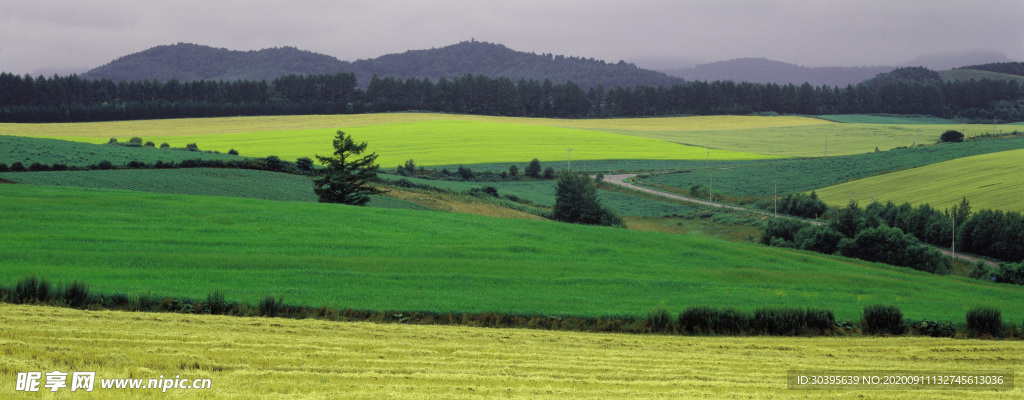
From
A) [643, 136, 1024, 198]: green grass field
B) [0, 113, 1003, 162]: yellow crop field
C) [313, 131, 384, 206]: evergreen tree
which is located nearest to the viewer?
[313, 131, 384, 206]: evergreen tree

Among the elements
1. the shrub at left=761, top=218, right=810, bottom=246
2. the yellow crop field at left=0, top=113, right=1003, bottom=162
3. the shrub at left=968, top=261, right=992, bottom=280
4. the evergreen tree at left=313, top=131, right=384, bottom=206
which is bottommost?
the shrub at left=968, top=261, right=992, bottom=280

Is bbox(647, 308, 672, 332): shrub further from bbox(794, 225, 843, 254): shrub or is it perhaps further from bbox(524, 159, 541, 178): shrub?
bbox(524, 159, 541, 178): shrub

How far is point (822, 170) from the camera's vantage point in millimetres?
82875

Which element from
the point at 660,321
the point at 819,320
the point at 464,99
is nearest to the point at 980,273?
the point at 819,320

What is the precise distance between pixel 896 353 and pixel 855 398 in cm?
663

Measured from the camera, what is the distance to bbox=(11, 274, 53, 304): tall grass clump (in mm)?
16906

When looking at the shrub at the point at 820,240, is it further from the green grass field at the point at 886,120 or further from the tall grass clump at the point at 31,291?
the green grass field at the point at 886,120

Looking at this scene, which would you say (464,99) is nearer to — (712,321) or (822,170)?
(822,170)

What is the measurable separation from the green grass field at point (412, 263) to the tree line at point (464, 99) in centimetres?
9083

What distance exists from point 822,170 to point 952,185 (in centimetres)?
1900

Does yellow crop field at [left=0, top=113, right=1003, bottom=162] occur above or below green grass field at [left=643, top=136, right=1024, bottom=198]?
above

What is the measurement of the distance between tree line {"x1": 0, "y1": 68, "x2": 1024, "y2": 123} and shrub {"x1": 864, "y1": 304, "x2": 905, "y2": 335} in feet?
390

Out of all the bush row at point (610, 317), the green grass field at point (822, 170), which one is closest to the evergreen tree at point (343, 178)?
the bush row at point (610, 317)

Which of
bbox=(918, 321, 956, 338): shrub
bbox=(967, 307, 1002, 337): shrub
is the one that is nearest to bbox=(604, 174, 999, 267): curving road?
bbox=(967, 307, 1002, 337): shrub
